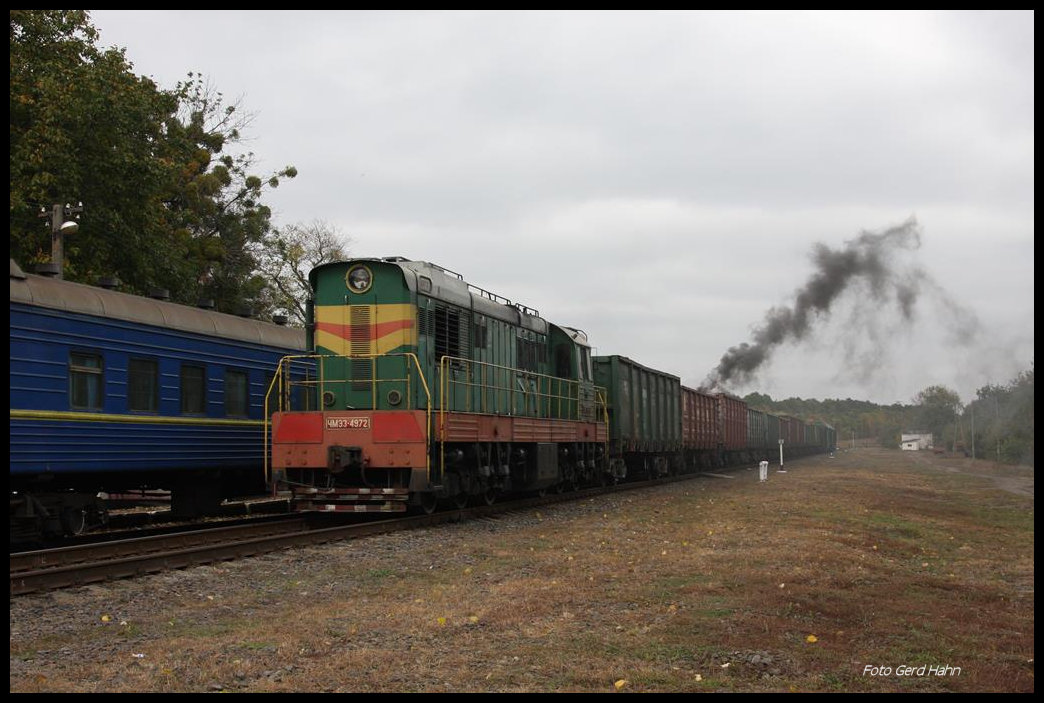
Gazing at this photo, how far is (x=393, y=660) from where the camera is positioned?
20.9ft

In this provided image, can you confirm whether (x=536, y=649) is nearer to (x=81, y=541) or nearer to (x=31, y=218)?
(x=81, y=541)

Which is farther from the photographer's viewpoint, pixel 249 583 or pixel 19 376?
pixel 19 376

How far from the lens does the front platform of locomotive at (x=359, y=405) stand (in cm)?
1430

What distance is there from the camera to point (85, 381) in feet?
45.4

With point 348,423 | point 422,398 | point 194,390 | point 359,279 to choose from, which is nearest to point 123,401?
point 194,390

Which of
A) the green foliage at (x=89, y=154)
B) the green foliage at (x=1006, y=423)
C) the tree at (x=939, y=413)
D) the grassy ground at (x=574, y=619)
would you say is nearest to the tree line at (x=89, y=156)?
the green foliage at (x=89, y=154)

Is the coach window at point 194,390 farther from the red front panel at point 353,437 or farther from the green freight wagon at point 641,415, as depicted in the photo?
the green freight wagon at point 641,415

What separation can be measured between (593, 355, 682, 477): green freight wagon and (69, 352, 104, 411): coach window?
1439 centimetres

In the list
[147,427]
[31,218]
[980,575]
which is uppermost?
[31,218]

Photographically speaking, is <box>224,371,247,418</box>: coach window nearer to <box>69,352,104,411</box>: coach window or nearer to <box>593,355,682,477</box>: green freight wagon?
<box>69,352,104,411</box>: coach window

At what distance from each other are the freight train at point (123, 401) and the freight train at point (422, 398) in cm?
91

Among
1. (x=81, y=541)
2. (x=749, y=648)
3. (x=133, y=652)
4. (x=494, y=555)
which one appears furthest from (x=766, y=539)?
(x=81, y=541)

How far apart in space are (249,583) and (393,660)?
4.03m

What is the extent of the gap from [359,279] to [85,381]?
4.51 meters
